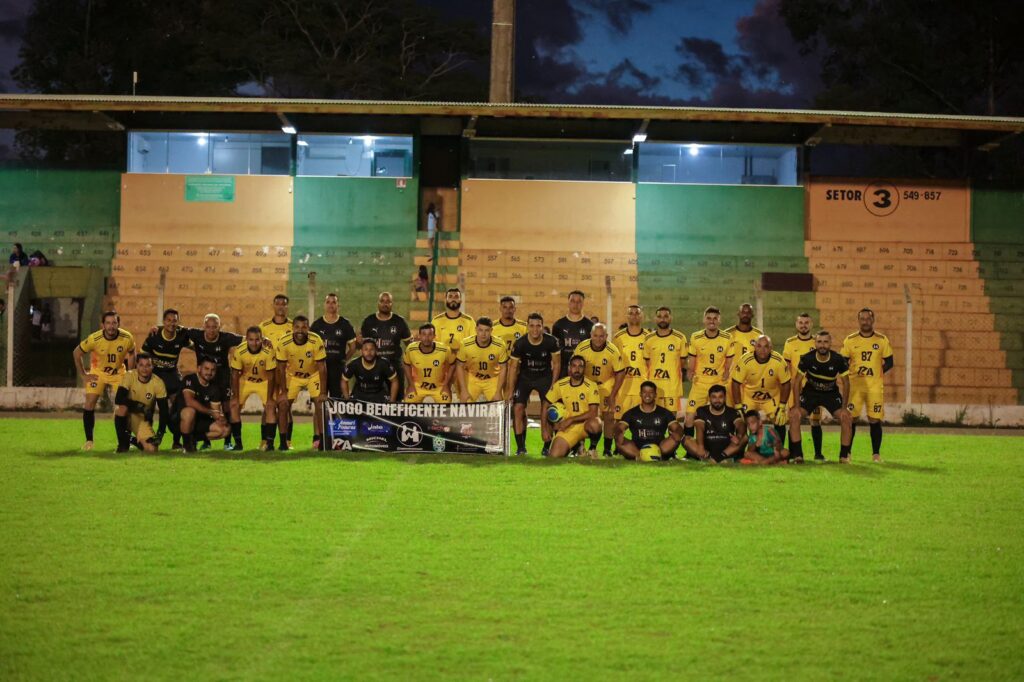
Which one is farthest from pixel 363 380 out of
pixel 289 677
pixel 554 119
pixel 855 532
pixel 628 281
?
pixel 554 119

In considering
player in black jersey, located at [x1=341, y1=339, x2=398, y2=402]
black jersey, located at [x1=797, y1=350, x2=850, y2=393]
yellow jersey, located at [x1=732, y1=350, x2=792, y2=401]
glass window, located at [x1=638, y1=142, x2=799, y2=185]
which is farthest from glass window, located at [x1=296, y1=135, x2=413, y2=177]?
black jersey, located at [x1=797, y1=350, x2=850, y2=393]

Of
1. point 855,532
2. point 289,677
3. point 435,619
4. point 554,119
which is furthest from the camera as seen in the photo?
point 554,119

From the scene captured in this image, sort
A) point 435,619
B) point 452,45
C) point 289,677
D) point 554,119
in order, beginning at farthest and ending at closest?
point 452,45 → point 554,119 → point 435,619 → point 289,677

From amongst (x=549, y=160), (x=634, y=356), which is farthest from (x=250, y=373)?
(x=549, y=160)

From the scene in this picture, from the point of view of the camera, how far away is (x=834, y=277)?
2542 cm

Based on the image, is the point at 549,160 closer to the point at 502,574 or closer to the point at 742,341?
the point at 742,341

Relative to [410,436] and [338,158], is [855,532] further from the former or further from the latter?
[338,158]

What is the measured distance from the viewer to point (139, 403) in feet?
46.8

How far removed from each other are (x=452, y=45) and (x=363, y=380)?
34621 mm

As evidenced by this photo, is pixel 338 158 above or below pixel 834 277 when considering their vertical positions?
above

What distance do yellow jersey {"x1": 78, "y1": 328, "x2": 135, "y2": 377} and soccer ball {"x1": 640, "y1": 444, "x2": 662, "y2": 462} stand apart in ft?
23.3

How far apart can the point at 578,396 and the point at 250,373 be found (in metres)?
4.58

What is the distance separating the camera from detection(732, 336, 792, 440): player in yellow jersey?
14461mm

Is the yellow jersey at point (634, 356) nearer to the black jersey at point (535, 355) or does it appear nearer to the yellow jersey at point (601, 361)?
the yellow jersey at point (601, 361)
